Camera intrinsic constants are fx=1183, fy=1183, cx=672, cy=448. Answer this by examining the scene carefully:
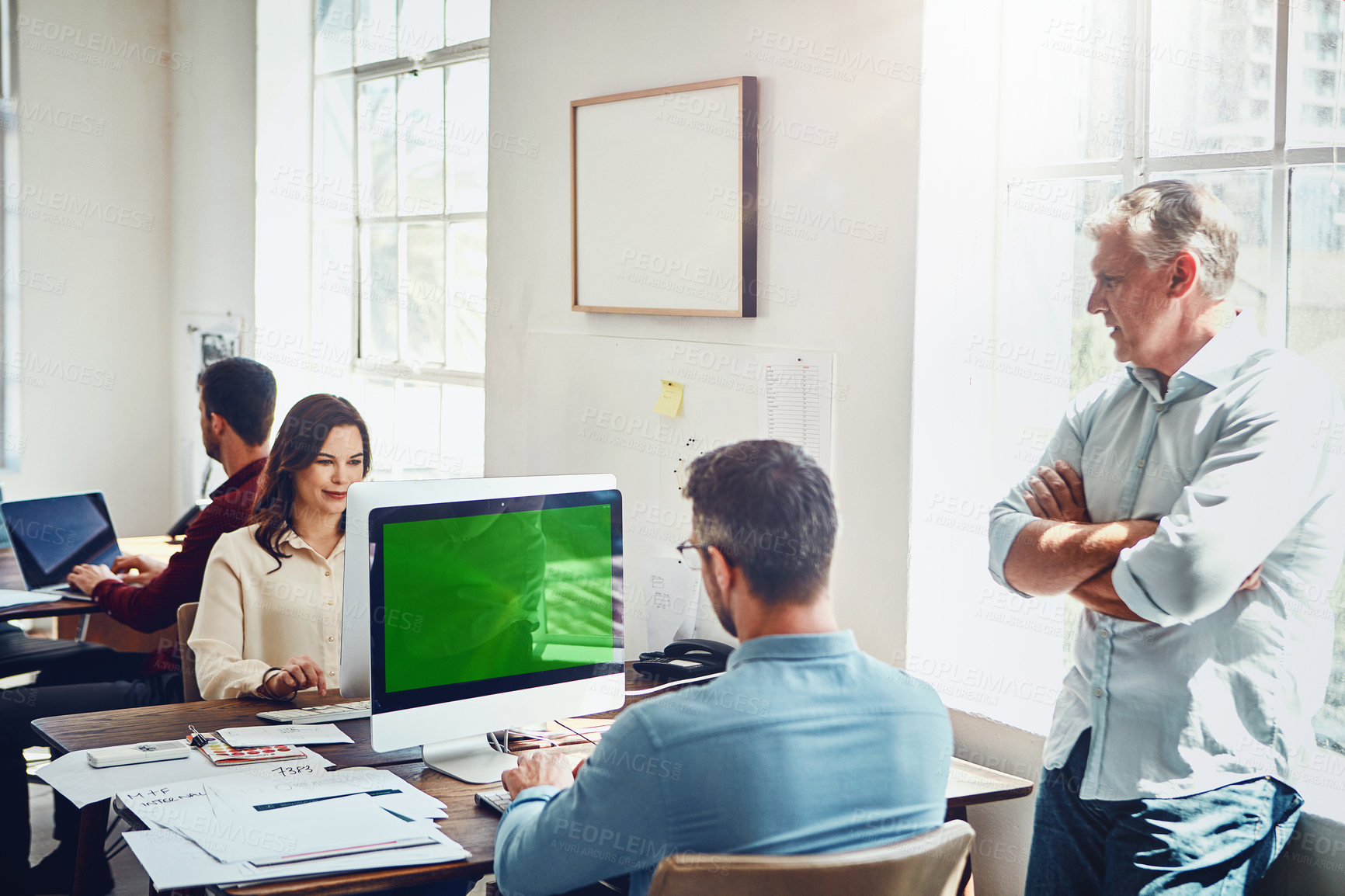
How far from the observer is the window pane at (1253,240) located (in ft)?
6.39

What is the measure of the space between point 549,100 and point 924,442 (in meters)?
1.64

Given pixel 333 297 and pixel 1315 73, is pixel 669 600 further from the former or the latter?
pixel 333 297

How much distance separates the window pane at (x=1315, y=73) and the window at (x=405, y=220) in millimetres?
2780

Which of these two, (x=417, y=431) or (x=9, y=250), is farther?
(x=9, y=250)

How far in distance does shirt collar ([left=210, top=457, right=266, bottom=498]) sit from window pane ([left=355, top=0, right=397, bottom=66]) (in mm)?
2193

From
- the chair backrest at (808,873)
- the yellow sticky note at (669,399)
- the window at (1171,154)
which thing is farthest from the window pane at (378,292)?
the chair backrest at (808,873)

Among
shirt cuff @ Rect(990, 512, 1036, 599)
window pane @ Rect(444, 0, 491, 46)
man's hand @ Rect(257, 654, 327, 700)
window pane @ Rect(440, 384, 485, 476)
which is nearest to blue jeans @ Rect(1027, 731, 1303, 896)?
shirt cuff @ Rect(990, 512, 1036, 599)

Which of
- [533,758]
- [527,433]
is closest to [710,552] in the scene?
[533,758]

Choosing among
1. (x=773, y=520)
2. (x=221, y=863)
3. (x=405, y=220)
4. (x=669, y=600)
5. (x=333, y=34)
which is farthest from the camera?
(x=333, y=34)

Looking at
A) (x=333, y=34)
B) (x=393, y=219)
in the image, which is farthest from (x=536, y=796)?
(x=333, y=34)

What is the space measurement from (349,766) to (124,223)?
13.8 ft

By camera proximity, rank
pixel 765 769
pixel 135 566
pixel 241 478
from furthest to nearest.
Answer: pixel 135 566, pixel 241 478, pixel 765 769

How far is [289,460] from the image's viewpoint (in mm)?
2533

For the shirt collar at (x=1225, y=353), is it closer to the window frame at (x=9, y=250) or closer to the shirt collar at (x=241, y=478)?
the shirt collar at (x=241, y=478)
